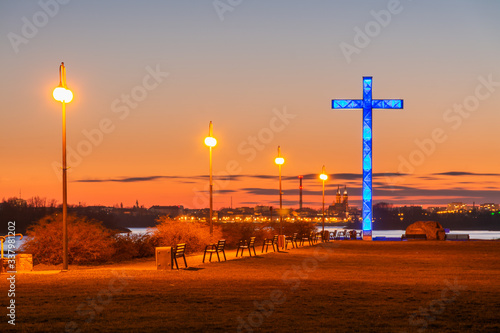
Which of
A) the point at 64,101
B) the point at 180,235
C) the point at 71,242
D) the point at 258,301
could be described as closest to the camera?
the point at 258,301

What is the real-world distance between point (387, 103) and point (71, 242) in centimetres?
3788

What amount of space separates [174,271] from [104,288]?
5.93 metres

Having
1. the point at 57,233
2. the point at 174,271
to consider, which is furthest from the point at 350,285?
the point at 57,233

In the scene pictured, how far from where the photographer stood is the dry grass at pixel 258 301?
1060 cm

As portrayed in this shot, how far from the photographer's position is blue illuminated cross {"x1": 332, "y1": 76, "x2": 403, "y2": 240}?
189 ft

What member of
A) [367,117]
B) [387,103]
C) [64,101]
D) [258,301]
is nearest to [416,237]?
[367,117]

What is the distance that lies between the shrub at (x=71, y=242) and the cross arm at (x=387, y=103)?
35148 mm

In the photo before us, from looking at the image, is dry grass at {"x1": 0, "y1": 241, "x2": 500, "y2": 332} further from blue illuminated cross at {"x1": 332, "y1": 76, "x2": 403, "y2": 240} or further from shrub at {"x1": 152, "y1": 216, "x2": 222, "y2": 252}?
blue illuminated cross at {"x1": 332, "y1": 76, "x2": 403, "y2": 240}

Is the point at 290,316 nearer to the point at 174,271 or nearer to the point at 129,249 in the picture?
the point at 174,271

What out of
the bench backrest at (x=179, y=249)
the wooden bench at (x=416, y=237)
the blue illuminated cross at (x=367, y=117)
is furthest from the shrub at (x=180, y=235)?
the wooden bench at (x=416, y=237)

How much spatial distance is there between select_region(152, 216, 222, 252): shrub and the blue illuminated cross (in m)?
25.7

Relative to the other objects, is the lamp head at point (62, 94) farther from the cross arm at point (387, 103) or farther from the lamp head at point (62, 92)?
the cross arm at point (387, 103)

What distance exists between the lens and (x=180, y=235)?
3466cm

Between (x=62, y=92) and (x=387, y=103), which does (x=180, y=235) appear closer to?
(x=62, y=92)
